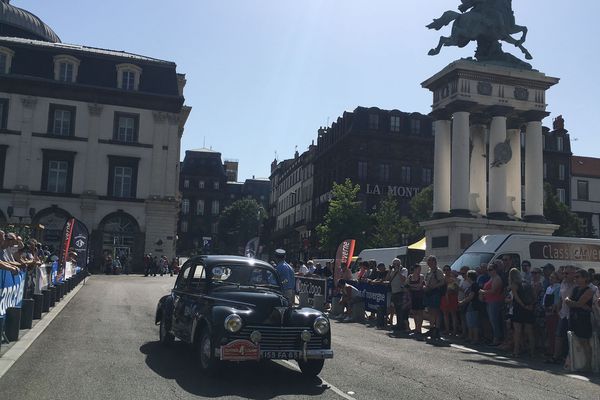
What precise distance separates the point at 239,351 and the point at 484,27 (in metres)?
27.3

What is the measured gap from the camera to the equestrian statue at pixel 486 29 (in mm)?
31109

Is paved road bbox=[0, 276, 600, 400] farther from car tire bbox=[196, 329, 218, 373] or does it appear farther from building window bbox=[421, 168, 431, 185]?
building window bbox=[421, 168, 431, 185]

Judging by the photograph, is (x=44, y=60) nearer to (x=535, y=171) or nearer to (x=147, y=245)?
(x=147, y=245)

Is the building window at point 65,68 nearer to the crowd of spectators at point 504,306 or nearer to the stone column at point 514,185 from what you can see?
the stone column at point 514,185

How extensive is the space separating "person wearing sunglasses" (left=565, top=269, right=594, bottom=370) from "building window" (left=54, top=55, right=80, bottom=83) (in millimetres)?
46452

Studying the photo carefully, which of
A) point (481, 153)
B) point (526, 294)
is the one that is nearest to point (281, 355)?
point (526, 294)

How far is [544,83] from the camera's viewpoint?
1206 inches

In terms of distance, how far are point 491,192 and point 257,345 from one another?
952 inches

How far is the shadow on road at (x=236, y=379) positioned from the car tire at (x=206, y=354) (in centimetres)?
12

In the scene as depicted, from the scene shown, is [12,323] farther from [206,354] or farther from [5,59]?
[5,59]

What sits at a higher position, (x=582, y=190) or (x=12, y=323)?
(x=582, y=190)

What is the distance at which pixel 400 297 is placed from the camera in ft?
53.9

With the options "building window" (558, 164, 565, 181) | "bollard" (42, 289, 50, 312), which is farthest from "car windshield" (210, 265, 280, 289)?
"building window" (558, 164, 565, 181)

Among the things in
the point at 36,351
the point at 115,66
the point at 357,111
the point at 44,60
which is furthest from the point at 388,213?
the point at 36,351
